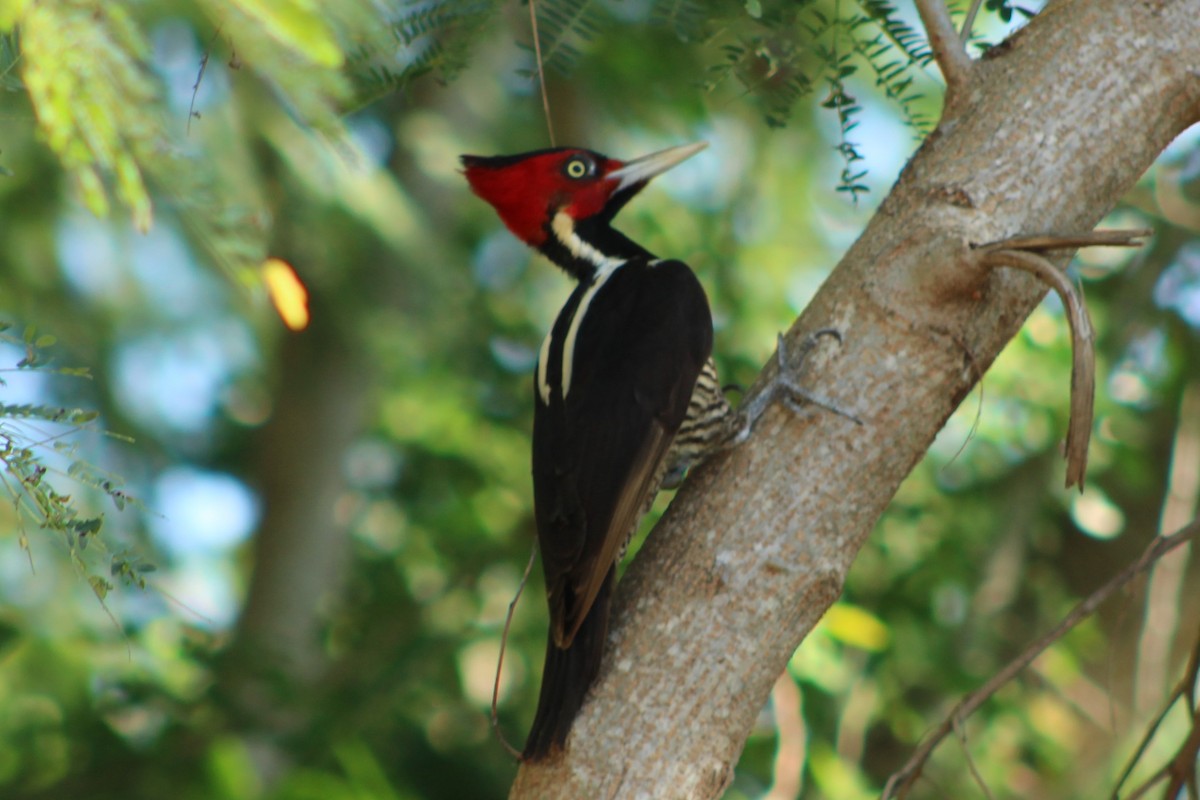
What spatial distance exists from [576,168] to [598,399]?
930 millimetres

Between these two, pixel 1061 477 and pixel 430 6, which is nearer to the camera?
pixel 430 6

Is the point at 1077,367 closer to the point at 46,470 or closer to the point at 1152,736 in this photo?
the point at 1152,736

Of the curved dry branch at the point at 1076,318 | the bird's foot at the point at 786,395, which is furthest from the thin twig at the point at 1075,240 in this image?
the bird's foot at the point at 786,395

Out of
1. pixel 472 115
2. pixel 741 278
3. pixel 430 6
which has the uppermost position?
pixel 430 6

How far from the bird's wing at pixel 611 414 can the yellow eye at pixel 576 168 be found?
1.59 feet

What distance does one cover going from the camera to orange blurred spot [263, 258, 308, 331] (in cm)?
123

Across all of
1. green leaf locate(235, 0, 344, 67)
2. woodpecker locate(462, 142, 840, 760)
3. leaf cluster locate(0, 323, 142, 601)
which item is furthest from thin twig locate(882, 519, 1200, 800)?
green leaf locate(235, 0, 344, 67)

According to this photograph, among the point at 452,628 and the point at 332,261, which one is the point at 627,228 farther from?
the point at 452,628

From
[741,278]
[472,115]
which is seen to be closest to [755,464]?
[741,278]

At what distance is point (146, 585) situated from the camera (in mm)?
1536

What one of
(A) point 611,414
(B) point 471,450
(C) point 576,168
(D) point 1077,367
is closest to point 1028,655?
(D) point 1077,367

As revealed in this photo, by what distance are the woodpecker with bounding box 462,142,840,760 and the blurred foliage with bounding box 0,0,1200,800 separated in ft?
1.54

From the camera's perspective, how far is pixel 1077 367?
199cm

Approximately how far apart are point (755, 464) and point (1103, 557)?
12.4 feet
